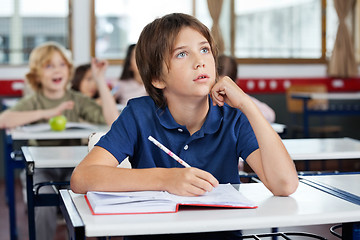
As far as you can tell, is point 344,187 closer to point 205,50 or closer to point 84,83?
point 205,50

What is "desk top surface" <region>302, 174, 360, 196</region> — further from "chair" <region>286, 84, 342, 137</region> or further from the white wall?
the white wall

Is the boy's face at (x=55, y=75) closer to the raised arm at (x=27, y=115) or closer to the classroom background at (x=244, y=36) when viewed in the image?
the raised arm at (x=27, y=115)

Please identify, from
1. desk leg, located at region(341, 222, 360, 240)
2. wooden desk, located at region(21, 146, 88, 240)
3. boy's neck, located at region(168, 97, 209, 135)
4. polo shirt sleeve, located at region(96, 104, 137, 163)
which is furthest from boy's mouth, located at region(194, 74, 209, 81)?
wooden desk, located at region(21, 146, 88, 240)

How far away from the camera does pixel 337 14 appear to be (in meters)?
6.67

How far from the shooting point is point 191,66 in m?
1.49

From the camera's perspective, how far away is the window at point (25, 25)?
5.78 meters

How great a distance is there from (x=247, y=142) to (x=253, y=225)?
47cm

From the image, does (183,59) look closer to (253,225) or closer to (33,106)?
(253,225)

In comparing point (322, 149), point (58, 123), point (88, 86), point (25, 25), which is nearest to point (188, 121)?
point (322, 149)

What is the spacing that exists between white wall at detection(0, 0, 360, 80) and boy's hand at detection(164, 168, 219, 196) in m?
4.90

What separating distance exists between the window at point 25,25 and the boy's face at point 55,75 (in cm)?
243

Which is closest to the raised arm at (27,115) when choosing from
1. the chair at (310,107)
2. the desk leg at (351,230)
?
the desk leg at (351,230)

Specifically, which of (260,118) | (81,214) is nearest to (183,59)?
(260,118)

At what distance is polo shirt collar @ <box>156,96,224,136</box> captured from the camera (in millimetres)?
1559
